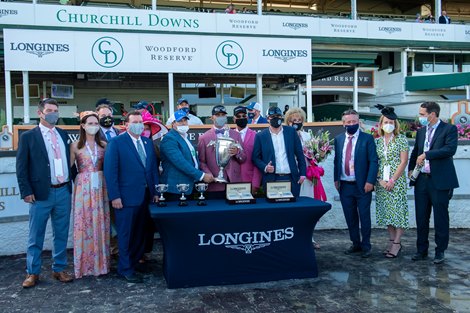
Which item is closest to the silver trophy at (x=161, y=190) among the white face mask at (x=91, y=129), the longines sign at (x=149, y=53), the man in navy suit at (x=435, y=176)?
the white face mask at (x=91, y=129)

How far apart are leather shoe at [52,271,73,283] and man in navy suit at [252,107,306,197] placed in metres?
2.44

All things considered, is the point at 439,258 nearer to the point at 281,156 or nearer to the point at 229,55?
the point at 281,156

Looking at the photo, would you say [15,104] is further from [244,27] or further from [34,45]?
[244,27]

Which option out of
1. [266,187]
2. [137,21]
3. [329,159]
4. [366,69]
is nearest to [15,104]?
[137,21]

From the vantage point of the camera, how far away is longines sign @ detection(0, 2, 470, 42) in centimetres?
1412

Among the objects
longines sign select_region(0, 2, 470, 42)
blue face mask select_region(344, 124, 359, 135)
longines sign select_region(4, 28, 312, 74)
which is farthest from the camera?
longines sign select_region(0, 2, 470, 42)

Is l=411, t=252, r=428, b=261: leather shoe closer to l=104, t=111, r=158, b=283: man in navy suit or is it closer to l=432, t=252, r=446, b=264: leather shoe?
l=432, t=252, r=446, b=264: leather shoe

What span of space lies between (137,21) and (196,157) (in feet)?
37.5

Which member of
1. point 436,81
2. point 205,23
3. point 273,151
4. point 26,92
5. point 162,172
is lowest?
point 162,172

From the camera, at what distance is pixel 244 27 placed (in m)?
16.9

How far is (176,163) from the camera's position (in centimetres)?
466

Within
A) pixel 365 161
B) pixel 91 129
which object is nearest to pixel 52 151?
pixel 91 129

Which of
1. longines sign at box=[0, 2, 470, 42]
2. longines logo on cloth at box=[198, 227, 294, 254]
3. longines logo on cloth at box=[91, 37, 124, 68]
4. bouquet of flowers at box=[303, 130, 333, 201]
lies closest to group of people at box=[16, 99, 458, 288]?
bouquet of flowers at box=[303, 130, 333, 201]

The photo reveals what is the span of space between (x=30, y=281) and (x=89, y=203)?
0.99 m
